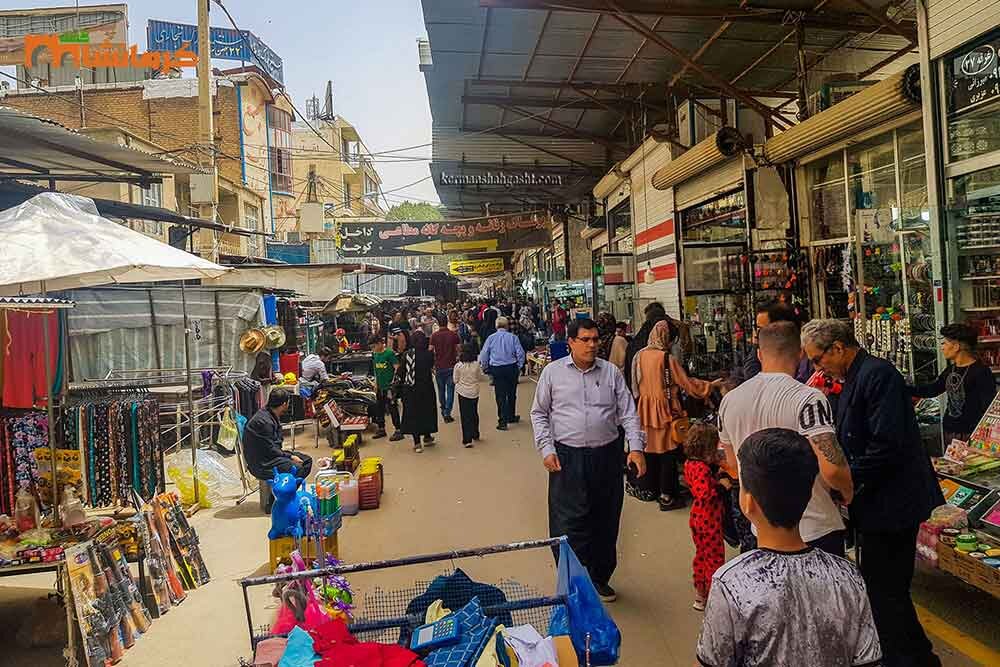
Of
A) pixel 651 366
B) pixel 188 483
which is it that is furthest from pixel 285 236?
pixel 651 366

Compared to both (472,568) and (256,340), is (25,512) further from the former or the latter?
(256,340)

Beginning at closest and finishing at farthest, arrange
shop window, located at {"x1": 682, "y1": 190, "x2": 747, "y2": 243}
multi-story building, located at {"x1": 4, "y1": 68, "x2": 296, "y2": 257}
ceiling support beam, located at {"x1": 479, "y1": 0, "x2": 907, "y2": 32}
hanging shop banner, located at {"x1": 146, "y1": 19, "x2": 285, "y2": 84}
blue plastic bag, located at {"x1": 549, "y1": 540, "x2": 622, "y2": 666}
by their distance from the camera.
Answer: blue plastic bag, located at {"x1": 549, "y1": 540, "x2": 622, "y2": 666}
ceiling support beam, located at {"x1": 479, "y1": 0, "x2": 907, "y2": 32}
shop window, located at {"x1": 682, "y1": 190, "x2": 747, "y2": 243}
multi-story building, located at {"x1": 4, "y1": 68, "x2": 296, "y2": 257}
hanging shop banner, located at {"x1": 146, "y1": 19, "x2": 285, "y2": 84}

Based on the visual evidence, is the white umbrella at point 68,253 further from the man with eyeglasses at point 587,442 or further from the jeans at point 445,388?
the jeans at point 445,388

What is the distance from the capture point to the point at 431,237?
1933 cm

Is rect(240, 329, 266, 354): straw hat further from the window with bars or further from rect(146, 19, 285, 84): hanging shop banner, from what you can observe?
rect(146, 19, 285, 84): hanging shop banner

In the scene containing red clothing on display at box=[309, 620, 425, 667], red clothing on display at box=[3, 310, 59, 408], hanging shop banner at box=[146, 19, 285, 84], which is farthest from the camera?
hanging shop banner at box=[146, 19, 285, 84]

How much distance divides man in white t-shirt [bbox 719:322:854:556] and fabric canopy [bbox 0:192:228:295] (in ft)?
13.5

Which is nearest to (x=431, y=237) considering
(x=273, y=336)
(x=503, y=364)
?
(x=273, y=336)

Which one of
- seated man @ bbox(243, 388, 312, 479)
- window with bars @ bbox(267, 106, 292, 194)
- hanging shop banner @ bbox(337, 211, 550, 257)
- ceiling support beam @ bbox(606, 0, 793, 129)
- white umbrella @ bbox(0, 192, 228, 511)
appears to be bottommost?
seated man @ bbox(243, 388, 312, 479)

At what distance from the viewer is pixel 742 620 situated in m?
1.79

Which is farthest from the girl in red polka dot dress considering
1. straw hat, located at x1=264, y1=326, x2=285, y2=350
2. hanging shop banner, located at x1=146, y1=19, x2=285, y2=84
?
hanging shop banner, located at x1=146, y1=19, x2=285, y2=84

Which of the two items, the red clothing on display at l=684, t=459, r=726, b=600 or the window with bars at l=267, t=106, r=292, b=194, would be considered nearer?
the red clothing on display at l=684, t=459, r=726, b=600

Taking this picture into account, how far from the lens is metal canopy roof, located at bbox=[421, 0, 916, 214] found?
8648 millimetres

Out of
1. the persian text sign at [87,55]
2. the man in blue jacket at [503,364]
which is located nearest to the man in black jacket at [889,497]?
the man in blue jacket at [503,364]
